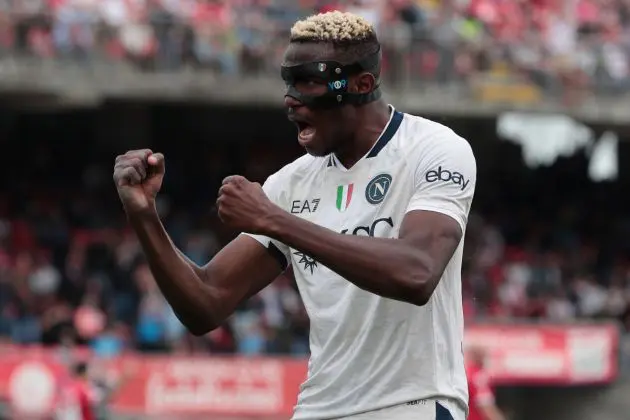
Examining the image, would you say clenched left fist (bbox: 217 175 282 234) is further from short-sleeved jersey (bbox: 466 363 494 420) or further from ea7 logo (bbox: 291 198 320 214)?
short-sleeved jersey (bbox: 466 363 494 420)

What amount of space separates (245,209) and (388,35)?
1545 centimetres

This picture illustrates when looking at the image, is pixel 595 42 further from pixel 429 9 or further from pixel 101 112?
pixel 101 112

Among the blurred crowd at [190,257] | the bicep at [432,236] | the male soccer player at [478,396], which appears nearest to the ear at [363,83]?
the bicep at [432,236]

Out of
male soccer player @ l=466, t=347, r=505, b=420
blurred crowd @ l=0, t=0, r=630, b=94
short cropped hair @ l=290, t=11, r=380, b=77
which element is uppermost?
blurred crowd @ l=0, t=0, r=630, b=94

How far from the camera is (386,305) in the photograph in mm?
4461

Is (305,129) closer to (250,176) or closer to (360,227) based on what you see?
(360,227)

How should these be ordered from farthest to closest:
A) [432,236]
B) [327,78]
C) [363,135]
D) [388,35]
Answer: [388,35] → [363,135] → [327,78] → [432,236]

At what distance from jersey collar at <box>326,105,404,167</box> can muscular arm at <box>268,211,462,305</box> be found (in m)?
0.50

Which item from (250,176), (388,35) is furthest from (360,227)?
(250,176)

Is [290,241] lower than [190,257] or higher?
higher

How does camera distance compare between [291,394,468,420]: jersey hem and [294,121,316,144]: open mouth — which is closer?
[291,394,468,420]: jersey hem

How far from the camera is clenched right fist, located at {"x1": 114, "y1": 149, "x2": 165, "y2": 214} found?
4367 mm

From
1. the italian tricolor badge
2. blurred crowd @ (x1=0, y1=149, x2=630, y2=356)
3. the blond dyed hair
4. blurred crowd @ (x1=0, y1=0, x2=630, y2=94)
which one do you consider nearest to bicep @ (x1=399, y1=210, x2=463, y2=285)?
the italian tricolor badge

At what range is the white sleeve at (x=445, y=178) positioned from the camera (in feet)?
14.4
